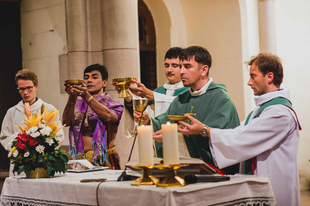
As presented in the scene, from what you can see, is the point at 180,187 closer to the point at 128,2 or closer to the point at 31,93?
the point at 31,93

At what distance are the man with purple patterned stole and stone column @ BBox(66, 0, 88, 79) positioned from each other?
5.54 ft

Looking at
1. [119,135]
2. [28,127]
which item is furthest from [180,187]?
[119,135]

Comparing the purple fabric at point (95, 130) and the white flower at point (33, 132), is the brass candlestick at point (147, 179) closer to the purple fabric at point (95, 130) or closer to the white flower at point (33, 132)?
the white flower at point (33, 132)

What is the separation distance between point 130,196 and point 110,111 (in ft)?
6.35

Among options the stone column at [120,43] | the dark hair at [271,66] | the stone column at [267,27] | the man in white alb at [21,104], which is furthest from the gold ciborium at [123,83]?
the stone column at [267,27]

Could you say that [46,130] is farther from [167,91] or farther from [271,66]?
[167,91]

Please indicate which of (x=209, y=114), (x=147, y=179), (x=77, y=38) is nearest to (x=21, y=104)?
(x=77, y=38)

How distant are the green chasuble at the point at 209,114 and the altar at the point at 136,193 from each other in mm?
818

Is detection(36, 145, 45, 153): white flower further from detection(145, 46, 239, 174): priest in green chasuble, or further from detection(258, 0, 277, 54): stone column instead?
detection(258, 0, 277, 54): stone column

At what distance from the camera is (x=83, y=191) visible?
2.60 meters

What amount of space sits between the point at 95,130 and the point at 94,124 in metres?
0.10

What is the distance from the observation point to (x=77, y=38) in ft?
19.9

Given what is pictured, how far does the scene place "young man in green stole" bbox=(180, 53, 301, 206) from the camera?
2.98 m

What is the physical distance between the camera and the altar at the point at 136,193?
2225 mm
